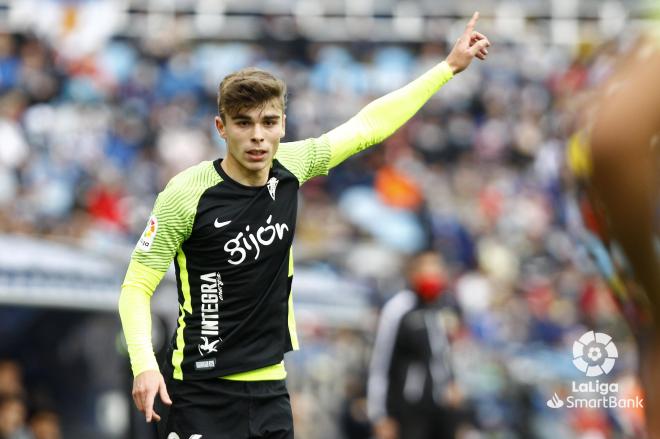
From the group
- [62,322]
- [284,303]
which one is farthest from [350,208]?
[284,303]

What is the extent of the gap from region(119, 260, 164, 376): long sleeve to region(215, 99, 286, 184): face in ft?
1.89

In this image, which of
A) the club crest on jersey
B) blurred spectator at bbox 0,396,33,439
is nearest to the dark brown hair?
the club crest on jersey

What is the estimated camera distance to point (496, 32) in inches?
760

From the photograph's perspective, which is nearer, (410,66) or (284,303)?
(284,303)

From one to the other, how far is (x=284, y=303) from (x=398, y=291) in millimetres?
6004

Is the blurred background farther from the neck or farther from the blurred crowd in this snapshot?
the neck

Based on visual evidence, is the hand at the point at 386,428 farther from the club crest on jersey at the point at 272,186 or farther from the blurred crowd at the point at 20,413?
the club crest on jersey at the point at 272,186

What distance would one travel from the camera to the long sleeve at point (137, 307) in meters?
4.61

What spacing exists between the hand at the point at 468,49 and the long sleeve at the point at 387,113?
0.04m

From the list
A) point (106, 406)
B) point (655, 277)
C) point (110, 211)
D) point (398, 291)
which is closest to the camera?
point (655, 277)

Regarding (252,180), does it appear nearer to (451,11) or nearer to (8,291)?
(8,291)

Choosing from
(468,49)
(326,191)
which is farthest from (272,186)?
(326,191)

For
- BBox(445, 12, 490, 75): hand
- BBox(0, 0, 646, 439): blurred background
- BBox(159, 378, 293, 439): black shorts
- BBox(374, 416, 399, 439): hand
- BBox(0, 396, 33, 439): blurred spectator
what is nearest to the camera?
BBox(159, 378, 293, 439): black shorts

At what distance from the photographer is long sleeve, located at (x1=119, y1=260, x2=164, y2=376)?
15.1ft
